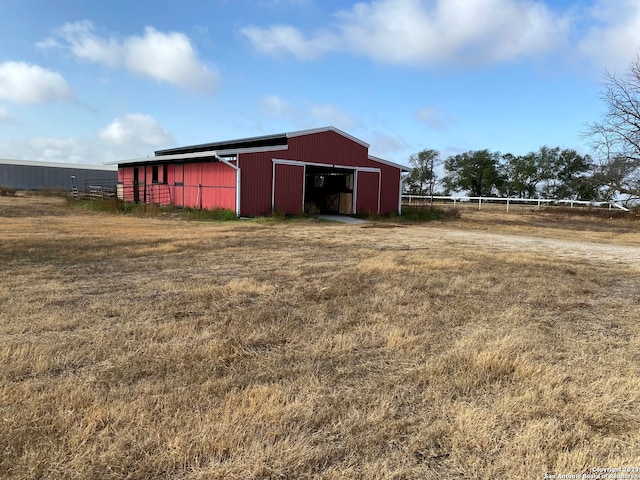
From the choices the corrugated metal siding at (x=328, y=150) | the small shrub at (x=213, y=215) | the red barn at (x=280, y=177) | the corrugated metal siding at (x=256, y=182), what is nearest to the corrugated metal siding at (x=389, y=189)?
the red barn at (x=280, y=177)

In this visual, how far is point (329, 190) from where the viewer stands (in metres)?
23.5

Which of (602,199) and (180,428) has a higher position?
(602,199)

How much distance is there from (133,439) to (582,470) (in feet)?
7.56

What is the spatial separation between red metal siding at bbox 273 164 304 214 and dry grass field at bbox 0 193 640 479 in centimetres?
1246

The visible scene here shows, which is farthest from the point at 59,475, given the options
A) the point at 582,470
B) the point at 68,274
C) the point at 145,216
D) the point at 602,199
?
the point at 602,199

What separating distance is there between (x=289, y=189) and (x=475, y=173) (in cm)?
4897

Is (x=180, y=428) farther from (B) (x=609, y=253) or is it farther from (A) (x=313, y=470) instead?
(B) (x=609, y=253)

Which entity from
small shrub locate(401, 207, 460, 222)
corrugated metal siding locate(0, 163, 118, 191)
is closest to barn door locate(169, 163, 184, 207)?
small shrub locate(401, 207, 460, 222)

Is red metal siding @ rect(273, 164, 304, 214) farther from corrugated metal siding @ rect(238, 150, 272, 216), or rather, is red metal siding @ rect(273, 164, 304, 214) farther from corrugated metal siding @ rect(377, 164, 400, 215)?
corrugated metal siding @ rect(377, 164, 400, 215)

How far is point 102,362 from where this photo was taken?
325cm

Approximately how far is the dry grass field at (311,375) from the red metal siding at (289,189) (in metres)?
12.5

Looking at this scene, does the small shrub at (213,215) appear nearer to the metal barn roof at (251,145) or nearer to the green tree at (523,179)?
the metal barn roof at (251,145)

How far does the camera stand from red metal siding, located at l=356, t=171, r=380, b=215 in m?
21.5

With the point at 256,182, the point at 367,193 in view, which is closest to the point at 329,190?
the point at 367,193
